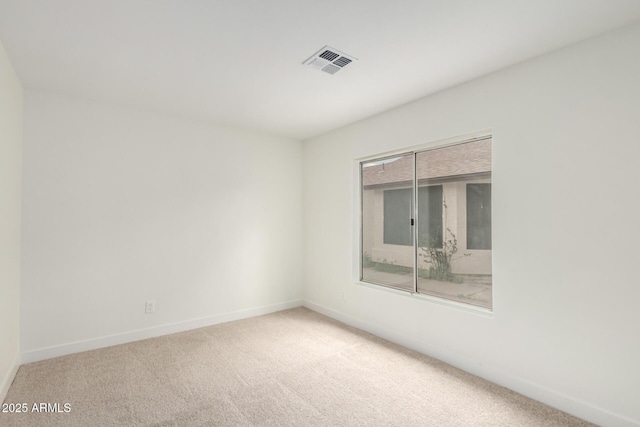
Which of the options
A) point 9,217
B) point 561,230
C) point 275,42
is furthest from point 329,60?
point 9,217

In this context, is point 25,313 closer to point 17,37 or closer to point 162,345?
point 162,345

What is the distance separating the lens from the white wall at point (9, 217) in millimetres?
2316

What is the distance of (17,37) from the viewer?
6.89ft

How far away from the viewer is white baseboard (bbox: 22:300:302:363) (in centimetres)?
298

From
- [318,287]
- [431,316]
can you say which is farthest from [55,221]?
[431,316]

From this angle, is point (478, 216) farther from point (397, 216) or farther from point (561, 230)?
point (397, 216)

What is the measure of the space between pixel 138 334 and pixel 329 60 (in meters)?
3.40

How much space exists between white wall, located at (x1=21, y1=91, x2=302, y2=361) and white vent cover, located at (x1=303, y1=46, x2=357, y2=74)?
6.68ft

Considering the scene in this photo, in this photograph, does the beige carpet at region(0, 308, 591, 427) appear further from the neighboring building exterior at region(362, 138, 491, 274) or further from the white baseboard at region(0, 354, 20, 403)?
the neighboring building exterior at region(362, 138, 491, 274)

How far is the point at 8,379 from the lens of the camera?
8.10ft

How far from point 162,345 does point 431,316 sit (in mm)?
2784

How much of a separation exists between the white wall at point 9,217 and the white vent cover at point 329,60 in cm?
219

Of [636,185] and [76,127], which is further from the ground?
[76,127]

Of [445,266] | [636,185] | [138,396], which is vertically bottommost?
[138,396]
